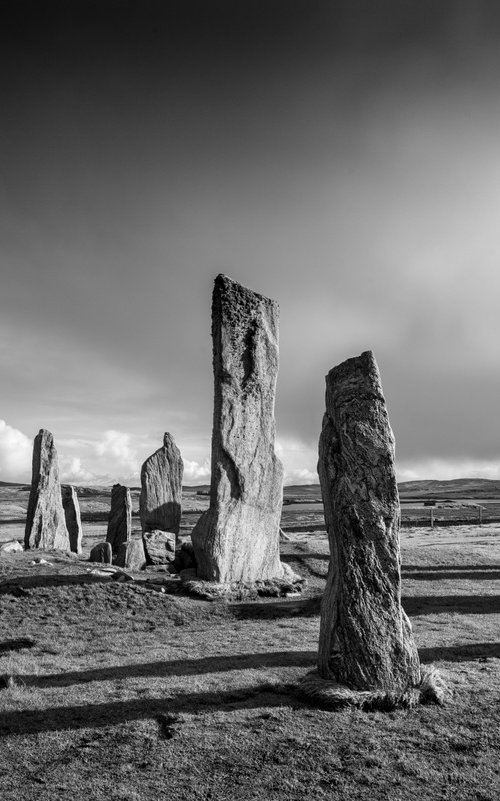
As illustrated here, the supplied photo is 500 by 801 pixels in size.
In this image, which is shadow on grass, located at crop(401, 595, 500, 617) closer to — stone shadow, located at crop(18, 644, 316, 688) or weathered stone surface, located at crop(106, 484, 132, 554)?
stone shadow, located at crop(18, 644, 316, 688)

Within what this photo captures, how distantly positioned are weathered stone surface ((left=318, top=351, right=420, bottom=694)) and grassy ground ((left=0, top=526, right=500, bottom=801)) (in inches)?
21.9

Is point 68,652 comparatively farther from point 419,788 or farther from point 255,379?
point 255,379

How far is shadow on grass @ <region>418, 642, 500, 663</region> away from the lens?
876 cm

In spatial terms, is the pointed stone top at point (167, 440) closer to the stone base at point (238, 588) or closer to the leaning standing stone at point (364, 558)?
the stone base at point (238, 588)

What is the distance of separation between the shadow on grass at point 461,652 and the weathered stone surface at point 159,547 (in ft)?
30.7

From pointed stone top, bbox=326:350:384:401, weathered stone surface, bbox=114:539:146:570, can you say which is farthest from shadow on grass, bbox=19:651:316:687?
weathered stone surface, bbox=114:539:146:570

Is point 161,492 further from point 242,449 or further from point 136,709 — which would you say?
point 136,709

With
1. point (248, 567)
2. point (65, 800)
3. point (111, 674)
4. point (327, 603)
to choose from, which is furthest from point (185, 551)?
point (65, 800)

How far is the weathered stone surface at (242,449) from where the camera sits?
14359 mm

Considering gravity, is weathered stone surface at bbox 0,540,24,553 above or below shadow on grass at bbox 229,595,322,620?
above

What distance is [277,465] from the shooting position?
1555 centimetres

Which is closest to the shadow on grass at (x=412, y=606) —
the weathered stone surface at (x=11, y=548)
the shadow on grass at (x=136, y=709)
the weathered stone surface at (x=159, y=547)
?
the weathered stone surface at (x=159, y=547)

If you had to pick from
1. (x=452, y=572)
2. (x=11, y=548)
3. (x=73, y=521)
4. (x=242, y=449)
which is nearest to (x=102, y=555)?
(x=11, y=548)

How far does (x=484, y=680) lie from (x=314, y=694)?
7.73 ft
